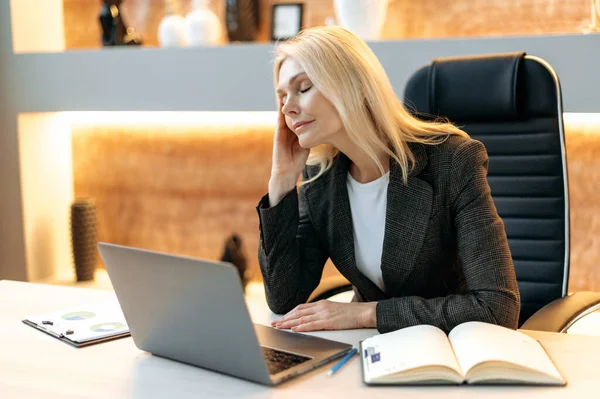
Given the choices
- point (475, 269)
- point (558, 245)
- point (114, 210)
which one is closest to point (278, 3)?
point (114, 210)

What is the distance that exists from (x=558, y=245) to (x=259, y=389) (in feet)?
3.62

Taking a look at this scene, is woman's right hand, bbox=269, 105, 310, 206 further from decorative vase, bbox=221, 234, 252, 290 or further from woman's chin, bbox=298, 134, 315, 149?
decorative vase, bbox=221, 234, 252, 290

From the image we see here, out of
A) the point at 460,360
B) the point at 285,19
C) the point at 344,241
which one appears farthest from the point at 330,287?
the point at 285,19

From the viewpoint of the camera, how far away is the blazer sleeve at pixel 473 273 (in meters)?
1.38

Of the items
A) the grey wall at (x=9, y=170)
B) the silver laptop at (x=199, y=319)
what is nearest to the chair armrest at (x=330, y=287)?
the silver laptop at (x=199, y=319)

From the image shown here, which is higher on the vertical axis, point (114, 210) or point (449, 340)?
point (449, 340)

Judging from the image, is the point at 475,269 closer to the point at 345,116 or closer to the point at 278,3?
the point at 345,116

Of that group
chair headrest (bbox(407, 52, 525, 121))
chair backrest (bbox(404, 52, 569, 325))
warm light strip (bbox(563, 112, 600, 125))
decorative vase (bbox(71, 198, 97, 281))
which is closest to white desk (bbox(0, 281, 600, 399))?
chair backrest (bbox(404, 52, 569, 325))

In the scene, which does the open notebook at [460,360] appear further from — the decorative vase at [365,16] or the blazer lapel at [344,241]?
the decorative vase at [365,16]

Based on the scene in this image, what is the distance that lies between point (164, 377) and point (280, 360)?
0.62 ft

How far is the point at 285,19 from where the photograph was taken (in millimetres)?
3246

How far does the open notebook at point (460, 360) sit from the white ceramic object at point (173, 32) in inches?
92.9

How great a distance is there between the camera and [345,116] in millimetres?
1571

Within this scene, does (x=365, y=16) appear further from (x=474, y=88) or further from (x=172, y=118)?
(x=172, y=118)
